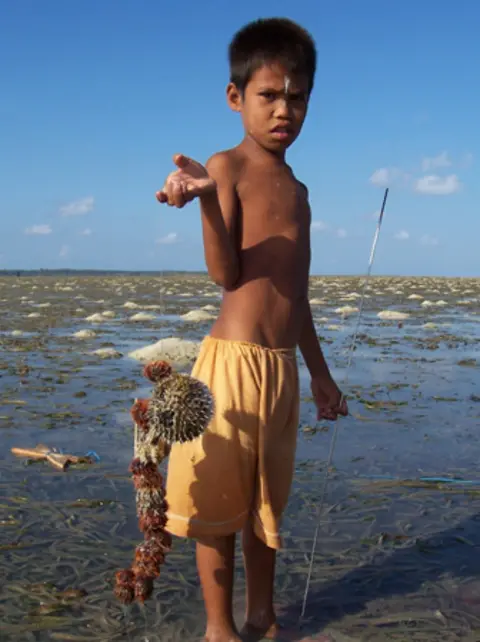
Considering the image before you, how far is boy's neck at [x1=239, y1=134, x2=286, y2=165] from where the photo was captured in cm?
270

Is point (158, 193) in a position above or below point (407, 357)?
above

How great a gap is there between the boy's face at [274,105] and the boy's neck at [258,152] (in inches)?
0.7

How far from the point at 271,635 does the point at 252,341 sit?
1206mm

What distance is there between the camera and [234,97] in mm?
2709

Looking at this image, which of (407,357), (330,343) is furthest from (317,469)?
(330,343)

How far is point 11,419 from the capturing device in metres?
6.18

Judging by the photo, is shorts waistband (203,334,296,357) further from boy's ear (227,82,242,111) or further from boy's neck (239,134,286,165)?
boy's ear (227,82,242,111)

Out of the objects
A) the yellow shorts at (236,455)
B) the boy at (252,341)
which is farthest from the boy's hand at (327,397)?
the yellow shorts at (236,455)

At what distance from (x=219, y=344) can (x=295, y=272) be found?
43 centimetres

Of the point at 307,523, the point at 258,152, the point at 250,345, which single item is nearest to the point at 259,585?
the point at 250,345

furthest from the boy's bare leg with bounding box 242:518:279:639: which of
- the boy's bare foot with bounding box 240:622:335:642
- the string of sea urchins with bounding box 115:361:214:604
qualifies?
the string of sea urchins with bounding box 115:361:214:604

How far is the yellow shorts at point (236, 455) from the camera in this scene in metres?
2.48

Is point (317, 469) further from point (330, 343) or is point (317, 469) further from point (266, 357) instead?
point (330, 343)

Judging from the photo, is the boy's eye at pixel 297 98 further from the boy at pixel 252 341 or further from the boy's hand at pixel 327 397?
the boy's hand at pixel 327 397
